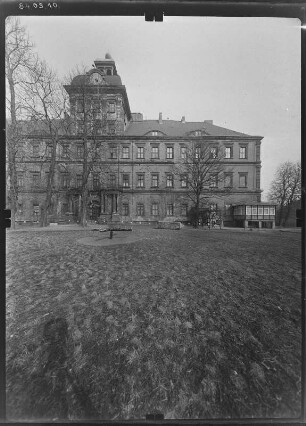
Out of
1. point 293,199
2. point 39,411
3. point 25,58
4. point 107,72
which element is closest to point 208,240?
point 293,199

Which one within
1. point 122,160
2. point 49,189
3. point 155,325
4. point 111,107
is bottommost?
point 155,325

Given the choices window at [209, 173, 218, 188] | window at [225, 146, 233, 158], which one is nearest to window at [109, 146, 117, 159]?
window at [209, 173, 218, 188]

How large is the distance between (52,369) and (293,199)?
2.14 meters

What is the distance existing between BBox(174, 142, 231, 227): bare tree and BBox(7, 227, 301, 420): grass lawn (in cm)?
28

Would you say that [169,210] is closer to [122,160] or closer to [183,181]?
[183,181]

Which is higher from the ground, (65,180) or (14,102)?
(14,102)

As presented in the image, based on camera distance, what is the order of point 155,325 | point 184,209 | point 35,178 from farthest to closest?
point 184,209, point 35,178, point 155,325

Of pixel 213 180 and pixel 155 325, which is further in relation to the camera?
pixel 213 180

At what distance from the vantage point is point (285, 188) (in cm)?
157

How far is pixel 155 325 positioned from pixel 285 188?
1.46 m

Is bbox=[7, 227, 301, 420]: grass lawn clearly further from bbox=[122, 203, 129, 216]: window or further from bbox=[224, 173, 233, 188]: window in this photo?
bbox=[224, 173, 233, 188]: window

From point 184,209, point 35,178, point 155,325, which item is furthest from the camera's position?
point 184,209

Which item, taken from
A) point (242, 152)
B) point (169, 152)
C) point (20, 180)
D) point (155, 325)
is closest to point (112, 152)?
point (169, 152)

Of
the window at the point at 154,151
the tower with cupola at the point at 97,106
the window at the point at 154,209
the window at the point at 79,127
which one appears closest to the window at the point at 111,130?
the tower with cupola at the point at 97,106
